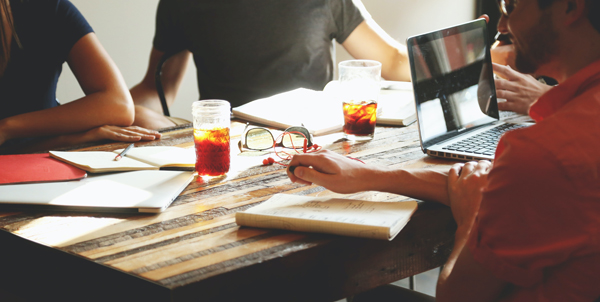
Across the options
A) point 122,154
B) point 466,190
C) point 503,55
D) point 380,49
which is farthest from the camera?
point 380,49

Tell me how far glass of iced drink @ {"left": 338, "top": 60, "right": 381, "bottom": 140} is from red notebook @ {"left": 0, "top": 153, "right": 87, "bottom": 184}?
66 centimetres

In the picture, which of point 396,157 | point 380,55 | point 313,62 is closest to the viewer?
point 396,157

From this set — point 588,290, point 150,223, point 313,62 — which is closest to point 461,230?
point 588,290

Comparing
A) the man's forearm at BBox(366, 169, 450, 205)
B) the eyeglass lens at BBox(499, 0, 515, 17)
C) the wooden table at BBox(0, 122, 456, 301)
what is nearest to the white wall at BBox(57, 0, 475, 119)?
the wooden table at BBox(0, 122, 456, 301)

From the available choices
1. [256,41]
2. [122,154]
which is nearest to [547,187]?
[122,154]

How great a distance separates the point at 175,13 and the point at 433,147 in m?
1.46

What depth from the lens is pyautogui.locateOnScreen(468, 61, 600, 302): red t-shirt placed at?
558 mm

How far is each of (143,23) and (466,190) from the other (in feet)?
8.69

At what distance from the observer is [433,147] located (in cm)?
120

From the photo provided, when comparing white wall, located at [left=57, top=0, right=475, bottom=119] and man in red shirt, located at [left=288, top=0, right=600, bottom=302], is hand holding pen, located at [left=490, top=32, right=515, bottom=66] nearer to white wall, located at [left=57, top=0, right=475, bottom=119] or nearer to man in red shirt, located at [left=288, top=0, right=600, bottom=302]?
man in red shirt, located at [left=288, top=0, right=600, bottom=302]

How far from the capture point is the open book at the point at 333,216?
76 cm

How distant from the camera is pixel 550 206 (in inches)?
22.3

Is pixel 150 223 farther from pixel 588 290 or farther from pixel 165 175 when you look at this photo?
pixel 588 290

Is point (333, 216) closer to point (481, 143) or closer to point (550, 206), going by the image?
point (550, 206)
